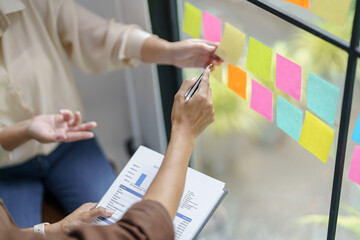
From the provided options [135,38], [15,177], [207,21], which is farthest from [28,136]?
[207,21]

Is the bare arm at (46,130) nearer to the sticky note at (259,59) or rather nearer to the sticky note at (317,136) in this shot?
the sticky note at (259,59)

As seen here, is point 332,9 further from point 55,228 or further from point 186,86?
point 55,228

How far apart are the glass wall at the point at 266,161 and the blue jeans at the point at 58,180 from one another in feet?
1.45

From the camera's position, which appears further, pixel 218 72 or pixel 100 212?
pixel 218 72

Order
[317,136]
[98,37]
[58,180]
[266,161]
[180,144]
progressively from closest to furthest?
[180,144] → [317,136] → [98,37] → [58,180] → [266,161]

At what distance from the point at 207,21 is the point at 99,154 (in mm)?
611

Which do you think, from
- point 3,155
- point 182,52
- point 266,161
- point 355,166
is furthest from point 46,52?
point 266,161

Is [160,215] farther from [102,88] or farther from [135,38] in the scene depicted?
[102,88]

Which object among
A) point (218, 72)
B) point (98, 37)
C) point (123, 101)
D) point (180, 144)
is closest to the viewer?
point (180, 144)

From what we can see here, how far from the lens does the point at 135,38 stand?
128 cm

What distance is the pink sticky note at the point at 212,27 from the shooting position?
114 cm

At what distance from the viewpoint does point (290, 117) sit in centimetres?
100

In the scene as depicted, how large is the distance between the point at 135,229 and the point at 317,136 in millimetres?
430

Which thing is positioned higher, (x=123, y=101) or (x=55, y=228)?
(x=123, y=101)
